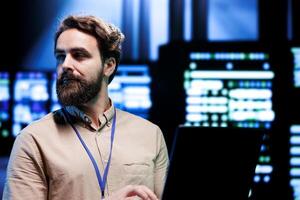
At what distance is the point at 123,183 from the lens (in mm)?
1701

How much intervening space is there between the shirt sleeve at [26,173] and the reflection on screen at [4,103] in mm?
1742

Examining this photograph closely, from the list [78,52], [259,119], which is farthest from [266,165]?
[78,52]

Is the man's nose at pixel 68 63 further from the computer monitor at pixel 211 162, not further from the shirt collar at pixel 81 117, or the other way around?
the computer monitor at pixel 211 162

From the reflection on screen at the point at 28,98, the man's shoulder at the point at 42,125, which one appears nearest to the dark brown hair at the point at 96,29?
the man's shoulder at the point at 42,125

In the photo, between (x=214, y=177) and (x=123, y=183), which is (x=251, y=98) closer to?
(x=123, y=183)

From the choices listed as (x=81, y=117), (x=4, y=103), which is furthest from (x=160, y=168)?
(x=4, y=103)

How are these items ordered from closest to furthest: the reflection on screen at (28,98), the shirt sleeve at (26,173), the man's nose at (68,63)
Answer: the shirt sleeve at (26,173), the man's nose at (68,63), the reflection on screen at (28,98)

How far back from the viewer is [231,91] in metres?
3.20

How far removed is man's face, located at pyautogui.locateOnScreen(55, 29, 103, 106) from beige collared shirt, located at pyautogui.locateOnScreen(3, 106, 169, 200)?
66 mm

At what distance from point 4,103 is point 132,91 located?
0.76 meters

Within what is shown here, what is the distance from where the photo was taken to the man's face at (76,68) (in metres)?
1.71

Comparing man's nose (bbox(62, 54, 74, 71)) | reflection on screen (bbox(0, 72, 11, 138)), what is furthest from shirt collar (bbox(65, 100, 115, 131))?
reflection on screen (bbox(0, 72, 11, 138))

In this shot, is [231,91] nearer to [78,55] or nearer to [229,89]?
[229,89]

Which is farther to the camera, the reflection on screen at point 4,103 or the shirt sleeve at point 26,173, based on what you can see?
the reflection on screen at point 4,103
